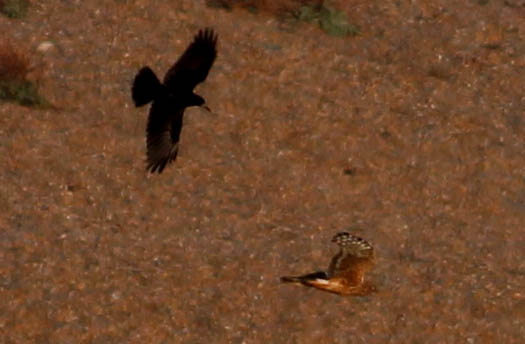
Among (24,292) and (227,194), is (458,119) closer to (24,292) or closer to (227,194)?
(227,194)

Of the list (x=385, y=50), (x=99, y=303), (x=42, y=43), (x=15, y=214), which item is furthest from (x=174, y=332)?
(x=385, y=50)

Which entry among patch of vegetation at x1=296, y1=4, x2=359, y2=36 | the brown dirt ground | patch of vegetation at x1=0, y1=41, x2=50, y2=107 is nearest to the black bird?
the brown dirt ground

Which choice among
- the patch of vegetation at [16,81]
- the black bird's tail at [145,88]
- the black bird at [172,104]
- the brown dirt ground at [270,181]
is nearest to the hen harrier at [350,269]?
the brown dirt ground at [270,181]

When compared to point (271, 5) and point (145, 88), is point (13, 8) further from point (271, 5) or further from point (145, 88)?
point (145, 88)

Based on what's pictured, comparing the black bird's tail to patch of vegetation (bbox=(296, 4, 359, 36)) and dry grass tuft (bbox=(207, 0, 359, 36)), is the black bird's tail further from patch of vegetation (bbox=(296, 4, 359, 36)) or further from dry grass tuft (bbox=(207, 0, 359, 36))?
patch of vegetation (bbox=(296, 4, 359, 36))

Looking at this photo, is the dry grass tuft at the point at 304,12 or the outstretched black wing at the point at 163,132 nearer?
the outstretched black wing at the point at 163,132

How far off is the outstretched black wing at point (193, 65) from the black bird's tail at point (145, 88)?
0.33 m

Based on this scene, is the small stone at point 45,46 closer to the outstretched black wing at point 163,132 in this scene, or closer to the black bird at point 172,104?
the black bird at point 172,104

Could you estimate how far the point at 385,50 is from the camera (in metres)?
18.8

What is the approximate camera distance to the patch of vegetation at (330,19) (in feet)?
62.1

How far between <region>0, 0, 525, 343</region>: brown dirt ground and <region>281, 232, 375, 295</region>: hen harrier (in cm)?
222

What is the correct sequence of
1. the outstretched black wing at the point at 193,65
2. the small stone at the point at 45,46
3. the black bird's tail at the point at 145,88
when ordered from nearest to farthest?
1. the black bird's tail at the point at 145,88
2. the outstretched black wing at the point at 193,65
3. the small stone at the point at 45,46

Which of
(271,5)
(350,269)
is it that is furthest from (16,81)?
(350,269)

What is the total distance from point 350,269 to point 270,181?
491 centimetres
